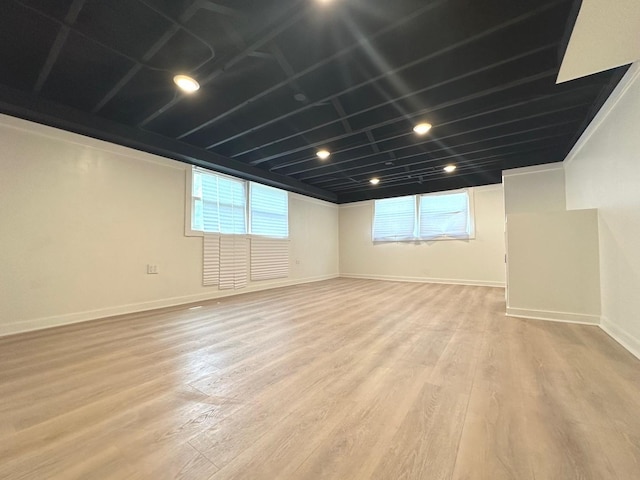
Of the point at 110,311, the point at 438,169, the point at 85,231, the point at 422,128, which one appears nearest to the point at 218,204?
the point at 85,231

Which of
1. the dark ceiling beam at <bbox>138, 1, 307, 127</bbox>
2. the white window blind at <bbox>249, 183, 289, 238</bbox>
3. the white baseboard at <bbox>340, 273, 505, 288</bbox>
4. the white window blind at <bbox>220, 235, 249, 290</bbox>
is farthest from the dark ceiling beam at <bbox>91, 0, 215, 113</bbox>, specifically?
the white baseboard at <bbox>340, 273, 505, 288</bbox>

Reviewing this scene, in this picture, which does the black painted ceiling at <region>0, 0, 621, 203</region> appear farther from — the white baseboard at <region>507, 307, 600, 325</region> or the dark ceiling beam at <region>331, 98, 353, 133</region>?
the white baseboard at <region>507, 307, 600, 325</region>

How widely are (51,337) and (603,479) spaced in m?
4.32

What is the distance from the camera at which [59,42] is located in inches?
83.4

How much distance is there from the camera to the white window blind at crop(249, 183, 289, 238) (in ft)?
19.3

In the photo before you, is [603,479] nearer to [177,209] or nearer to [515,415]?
[515,415]

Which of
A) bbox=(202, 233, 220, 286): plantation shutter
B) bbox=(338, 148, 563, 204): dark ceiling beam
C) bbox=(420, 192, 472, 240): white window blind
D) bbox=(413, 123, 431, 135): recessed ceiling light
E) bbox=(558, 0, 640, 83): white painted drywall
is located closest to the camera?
bbox=(558, 0, 640, 83): white painted drywall

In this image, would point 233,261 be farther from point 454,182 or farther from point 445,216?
point 454,182

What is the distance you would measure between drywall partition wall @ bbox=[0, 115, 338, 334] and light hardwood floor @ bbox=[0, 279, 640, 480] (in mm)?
579

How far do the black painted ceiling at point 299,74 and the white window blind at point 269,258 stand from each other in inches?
90.6

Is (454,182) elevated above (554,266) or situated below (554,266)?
above

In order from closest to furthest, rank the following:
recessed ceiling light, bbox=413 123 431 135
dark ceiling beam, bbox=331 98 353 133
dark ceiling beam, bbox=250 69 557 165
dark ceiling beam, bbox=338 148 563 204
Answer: dark ceiling beam, bbox=250 69 557 165, dark ceiling beam, bbox=331 98 353 133, recessed ceiling light, bbox=413 123 431 135, dark ceiling beam, bbox=338 148 563 204

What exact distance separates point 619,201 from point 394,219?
5174 millimetres

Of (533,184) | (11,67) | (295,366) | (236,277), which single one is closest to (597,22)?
(295,366)
